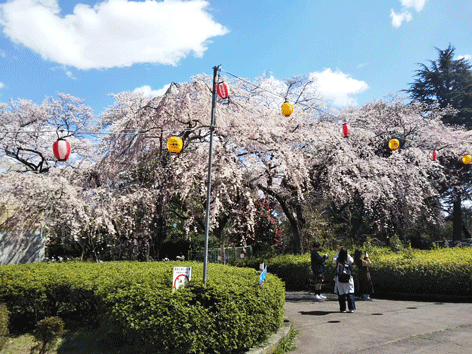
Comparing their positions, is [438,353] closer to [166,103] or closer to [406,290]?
[406,290]

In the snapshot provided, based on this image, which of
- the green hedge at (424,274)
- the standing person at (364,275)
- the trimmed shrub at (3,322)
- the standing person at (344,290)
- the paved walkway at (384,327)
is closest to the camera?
the paved walkway at (384,327)

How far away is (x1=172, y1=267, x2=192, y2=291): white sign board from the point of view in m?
4.82

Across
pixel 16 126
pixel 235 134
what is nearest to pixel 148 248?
pixel 235 134

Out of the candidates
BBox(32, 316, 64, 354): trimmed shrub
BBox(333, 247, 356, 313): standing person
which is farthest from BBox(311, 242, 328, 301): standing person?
BBox(32, 316, 64, 354): trimmed shrub

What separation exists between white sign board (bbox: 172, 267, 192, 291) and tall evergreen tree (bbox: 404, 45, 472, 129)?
2941 cm

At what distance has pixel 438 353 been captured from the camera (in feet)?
16.1

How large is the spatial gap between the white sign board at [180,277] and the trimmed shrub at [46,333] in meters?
2.26

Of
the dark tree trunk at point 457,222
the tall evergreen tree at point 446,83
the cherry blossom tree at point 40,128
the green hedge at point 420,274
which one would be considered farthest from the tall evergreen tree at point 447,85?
the cherry blossom tree at point 40,128

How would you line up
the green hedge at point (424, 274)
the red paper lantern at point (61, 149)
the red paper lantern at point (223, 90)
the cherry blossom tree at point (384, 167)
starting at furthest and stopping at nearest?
the cherry blossom tree at point (384, 167), the green hedge at point (424, 274), the red paper lantern at point (223, 90), the red paper lantern at point (61, 149)

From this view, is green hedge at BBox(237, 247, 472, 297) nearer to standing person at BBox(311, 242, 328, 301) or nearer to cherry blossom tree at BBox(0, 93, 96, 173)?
standing person at BBox(311, 242, 328, 301)

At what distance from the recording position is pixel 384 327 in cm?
643

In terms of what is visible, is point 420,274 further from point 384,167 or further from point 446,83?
point 446,83

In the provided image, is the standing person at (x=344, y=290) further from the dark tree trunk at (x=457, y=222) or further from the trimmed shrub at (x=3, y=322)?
the dark tree trunk at (x=457, y=222)

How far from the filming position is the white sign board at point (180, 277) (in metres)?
4.82
